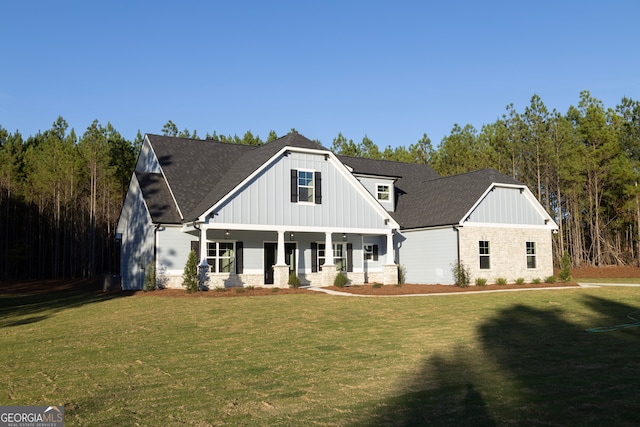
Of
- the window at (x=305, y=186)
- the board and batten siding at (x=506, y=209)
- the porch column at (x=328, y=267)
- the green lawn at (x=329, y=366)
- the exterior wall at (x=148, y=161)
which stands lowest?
the green lawn at (x=329, y=366)

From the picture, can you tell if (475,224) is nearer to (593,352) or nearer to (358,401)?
(593,352)

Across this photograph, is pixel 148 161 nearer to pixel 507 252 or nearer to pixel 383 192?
pixel 383 192

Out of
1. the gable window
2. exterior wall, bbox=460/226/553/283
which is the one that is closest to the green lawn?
the gable window

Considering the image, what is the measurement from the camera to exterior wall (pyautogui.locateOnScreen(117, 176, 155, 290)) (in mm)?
26898

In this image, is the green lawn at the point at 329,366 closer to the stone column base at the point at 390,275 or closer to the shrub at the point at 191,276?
the shrub at the point at 191,276

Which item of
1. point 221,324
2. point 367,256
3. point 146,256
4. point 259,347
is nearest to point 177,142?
point 146,256

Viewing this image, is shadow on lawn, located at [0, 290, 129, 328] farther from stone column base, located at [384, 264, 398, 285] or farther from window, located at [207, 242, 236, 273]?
stone column base, located at [384, 264, 398, 285]

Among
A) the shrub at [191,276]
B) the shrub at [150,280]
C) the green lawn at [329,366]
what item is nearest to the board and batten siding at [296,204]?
the shrub at [191,276]

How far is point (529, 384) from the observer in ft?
24.0

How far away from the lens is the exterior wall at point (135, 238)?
26898 millimetres

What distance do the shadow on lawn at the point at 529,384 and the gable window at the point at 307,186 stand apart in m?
15.6

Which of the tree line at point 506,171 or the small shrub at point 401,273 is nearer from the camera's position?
the small shrub at point 401,273

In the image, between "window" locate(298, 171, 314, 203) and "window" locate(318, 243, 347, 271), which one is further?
"window" locate(318, 243, 347, 271)

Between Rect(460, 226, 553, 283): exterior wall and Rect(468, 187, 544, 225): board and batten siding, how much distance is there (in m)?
0.45
